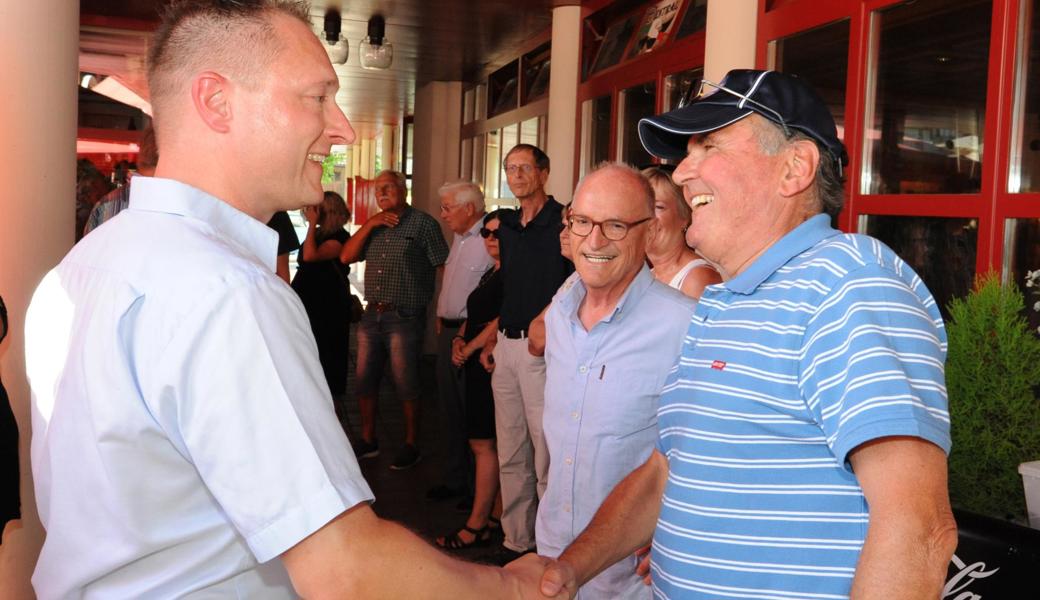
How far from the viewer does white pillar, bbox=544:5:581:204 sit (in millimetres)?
7031

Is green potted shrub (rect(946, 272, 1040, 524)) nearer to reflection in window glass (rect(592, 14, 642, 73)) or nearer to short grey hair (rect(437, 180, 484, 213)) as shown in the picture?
short grey hair (rect(437, 180, 484, 213))

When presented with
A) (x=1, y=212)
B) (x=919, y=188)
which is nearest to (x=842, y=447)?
(x=919, y=188)

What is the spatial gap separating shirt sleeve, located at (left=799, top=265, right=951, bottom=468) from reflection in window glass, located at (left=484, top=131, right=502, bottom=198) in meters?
8.71

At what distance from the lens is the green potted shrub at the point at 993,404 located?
249 centimetres

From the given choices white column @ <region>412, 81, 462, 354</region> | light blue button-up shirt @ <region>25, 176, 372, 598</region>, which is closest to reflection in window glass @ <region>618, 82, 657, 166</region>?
white column @ <region>412, 81, 462, 354</region>

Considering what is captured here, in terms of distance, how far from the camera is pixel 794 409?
1.40m

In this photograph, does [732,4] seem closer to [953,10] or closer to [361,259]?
[953,10]

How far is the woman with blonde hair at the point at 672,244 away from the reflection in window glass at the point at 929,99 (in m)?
0.86

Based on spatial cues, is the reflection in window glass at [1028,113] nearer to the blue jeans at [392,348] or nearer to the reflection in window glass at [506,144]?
the blue jeans at [392,348]

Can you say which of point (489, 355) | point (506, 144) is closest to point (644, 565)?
point (489, 355)

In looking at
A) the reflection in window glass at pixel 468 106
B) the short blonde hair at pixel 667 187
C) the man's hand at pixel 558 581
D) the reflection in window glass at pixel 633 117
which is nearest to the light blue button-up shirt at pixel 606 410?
the man's hand at pixel 558 581

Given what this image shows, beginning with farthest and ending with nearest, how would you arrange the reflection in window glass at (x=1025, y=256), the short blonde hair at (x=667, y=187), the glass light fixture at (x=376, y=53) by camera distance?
the glass light fixture at (x=376, y=53) → the short blonde hair at (x=667, y=187) → the reflection in window glass at (x=1025, y=256)

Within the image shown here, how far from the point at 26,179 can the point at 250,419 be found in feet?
9.82

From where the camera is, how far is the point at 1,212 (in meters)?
3.55
